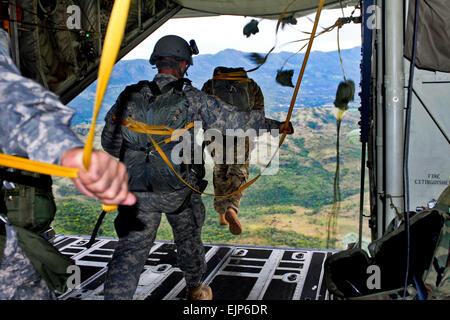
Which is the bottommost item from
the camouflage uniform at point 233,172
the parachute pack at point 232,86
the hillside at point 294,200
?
the hillside at point 294,200

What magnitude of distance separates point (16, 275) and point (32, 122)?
806 mm

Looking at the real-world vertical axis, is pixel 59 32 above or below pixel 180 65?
above

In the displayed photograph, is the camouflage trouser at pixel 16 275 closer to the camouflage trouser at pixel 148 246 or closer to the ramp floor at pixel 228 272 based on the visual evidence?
the camouflage trouser at pixel 148 246

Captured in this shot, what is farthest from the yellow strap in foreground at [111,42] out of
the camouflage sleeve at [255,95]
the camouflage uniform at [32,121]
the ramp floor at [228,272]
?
the camouflage sleeve at [255,95]

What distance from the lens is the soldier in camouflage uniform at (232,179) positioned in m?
4.54

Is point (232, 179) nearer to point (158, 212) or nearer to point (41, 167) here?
point (158, 212)

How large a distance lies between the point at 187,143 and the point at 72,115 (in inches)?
62.7

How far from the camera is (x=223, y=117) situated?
2.85 meters

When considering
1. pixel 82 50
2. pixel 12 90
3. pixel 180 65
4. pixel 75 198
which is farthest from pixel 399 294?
pixel 75 198

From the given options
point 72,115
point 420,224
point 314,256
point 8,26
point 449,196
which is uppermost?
point 8,26

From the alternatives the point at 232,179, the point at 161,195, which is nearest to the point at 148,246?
the point at 161,195

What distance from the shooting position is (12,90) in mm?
1191

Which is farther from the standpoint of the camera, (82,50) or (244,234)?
(244,234)

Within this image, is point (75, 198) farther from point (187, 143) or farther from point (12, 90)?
point (12, 90)
